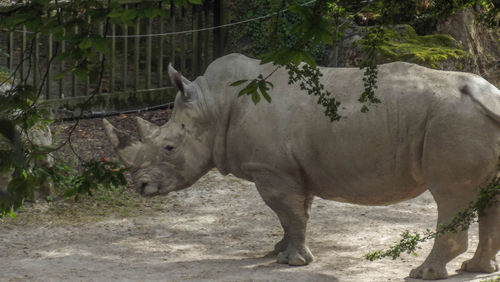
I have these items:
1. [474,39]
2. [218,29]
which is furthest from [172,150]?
[474,39]

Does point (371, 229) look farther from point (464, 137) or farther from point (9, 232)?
point (9, 232)

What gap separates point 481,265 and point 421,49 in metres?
4.78

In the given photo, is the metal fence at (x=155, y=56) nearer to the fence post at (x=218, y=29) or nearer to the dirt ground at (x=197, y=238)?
the fence post at (x=218, y=29)

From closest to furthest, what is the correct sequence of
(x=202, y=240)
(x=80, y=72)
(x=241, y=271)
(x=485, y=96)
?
(x=80, y=72) → (x=485, y=96) → (x=241, y=271) → (x=202, y=240)

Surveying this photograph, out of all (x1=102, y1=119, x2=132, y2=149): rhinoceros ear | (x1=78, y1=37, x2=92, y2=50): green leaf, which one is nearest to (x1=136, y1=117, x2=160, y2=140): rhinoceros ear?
(x1=102, y1=119, x2=132, y2=149): rhinoceros ear

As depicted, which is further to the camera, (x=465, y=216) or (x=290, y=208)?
(x=290, y=208)

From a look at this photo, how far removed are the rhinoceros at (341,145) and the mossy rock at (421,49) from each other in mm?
3509

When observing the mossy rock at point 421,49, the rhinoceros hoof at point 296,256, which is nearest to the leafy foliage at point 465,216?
the rhinoceros hoof at point 296,256

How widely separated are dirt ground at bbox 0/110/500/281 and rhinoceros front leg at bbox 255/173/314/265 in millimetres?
101

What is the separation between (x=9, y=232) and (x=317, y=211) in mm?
2939

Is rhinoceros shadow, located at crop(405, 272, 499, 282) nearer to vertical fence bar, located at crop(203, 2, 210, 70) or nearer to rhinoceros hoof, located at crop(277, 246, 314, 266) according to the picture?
rhinoceros hoof, located at crop(277, 246, 314, 266)

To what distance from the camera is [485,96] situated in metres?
5.98

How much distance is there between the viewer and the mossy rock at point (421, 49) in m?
10.2

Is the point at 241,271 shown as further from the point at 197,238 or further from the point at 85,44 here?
the point at 85,44
